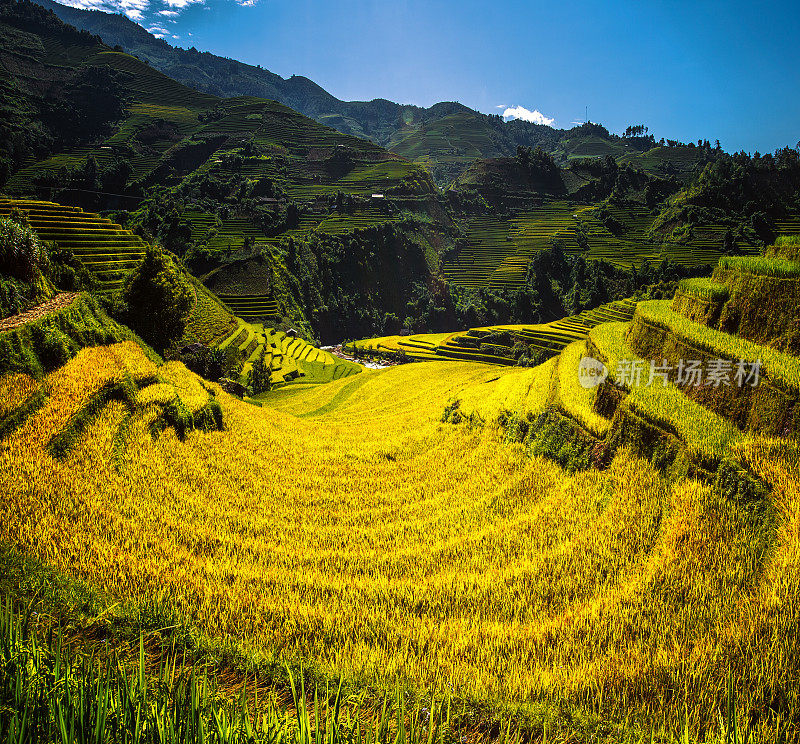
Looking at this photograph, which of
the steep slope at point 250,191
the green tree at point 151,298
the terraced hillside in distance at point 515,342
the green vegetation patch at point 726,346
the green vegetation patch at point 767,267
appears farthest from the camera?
the steep slope at point 250,191

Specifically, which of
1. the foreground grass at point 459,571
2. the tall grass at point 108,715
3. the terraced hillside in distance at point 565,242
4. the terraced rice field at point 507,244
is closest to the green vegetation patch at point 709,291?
the foreground grass at point 459,571

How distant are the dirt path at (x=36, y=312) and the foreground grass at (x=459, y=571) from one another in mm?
2561

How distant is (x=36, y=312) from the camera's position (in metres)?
9.62

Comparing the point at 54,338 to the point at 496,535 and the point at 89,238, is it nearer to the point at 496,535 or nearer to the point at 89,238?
the point at 496,535

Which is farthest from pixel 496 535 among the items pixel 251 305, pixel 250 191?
pixel 250 191

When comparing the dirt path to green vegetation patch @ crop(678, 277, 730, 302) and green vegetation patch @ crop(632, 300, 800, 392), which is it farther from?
green vegetation patch @ crop(678, 277, 730, 302)

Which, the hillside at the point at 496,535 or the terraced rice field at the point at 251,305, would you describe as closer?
the hillside at the point at 496,535

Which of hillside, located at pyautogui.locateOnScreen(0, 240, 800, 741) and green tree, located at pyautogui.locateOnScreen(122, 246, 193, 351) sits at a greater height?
green tree, located at pyautogui.locateOnScreen(122, 246, 193, 351)

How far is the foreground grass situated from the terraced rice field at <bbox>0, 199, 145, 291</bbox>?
19.9m

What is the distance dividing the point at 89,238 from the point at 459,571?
29672mm

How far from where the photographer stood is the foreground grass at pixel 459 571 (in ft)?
10.8

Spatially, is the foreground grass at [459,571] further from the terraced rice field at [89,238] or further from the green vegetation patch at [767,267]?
the terraced rice field at [89,238]

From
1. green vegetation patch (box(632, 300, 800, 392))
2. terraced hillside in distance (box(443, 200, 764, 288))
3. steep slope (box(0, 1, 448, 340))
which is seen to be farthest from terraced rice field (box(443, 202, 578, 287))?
green vegetation patch (box(632, 300, 800, 392))

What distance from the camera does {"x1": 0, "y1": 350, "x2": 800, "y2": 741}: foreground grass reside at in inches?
130
